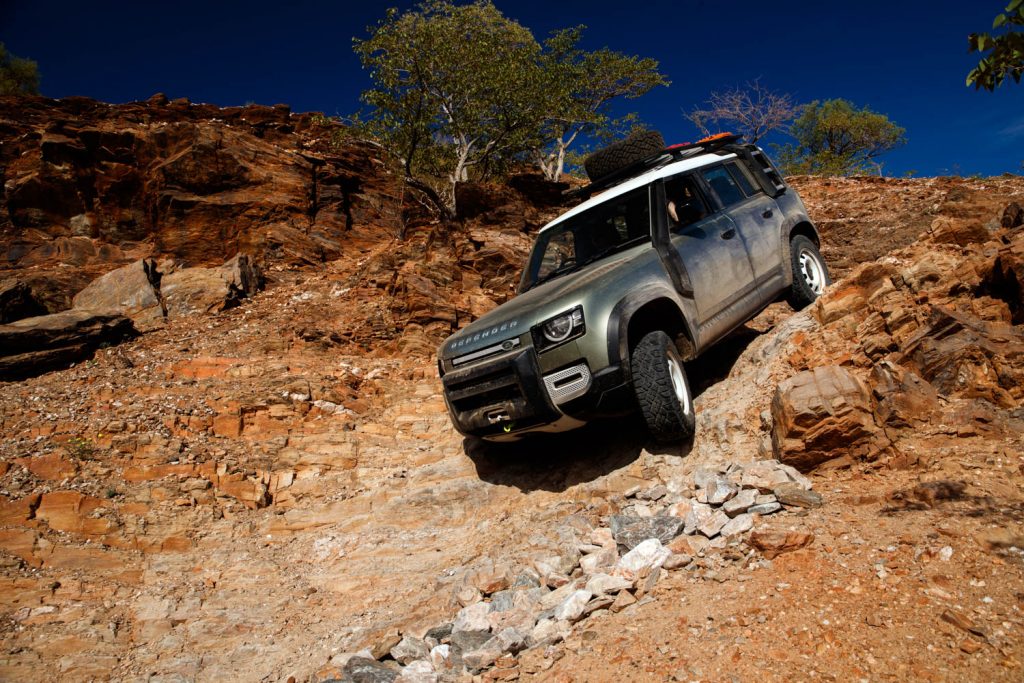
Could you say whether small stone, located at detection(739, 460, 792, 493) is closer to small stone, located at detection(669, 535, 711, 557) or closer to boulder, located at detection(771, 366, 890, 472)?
boulder, located at detection(771, 366, 890, 472)

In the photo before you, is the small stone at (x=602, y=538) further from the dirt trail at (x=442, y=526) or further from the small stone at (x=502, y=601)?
the small stone at (x=502, y=601)

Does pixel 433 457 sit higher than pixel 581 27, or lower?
lower

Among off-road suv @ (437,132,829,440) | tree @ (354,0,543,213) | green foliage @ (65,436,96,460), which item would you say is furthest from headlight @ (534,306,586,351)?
tree @ (354,0,543,213)

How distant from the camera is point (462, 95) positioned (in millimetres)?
19062

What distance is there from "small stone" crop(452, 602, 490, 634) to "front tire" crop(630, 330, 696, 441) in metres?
1.85

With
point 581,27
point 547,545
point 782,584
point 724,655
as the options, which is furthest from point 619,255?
point 581,27

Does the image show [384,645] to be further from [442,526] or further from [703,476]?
[703,476]

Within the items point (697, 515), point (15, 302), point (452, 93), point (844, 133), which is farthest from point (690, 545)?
point (844, 133)

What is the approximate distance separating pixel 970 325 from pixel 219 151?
16.1 m

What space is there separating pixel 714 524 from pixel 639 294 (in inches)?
73.8

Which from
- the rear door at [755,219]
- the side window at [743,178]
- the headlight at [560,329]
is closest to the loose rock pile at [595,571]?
the headlight at [560,329]

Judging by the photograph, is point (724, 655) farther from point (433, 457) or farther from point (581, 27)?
point (581, 27)

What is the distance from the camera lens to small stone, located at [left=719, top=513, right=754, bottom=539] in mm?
3678

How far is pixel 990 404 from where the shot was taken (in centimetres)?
411
